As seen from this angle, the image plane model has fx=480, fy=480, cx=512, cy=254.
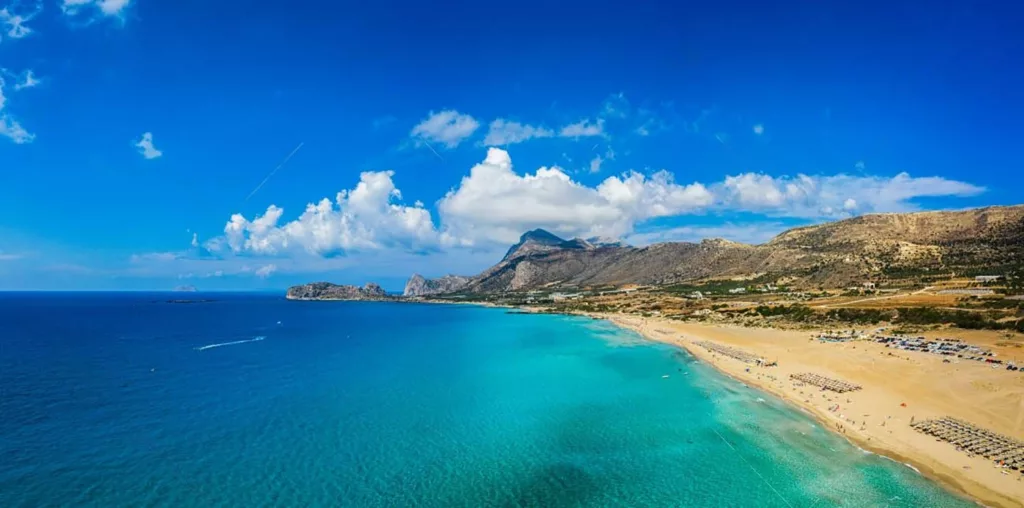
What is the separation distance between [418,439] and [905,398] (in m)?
39.6

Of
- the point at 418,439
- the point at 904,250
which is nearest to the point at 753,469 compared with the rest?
the point at 418,439

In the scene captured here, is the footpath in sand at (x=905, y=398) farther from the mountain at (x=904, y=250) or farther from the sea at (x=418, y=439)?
the mountain at (x=904, y=250)

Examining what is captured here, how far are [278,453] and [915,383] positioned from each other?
53.4 meters

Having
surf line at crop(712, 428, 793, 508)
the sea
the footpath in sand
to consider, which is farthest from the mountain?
surf line at crop(712, 428, 793, 508)

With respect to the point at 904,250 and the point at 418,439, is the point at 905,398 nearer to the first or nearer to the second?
the point at 418,439

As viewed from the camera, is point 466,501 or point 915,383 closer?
point 466,501

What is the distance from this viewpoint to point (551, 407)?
1722 inches

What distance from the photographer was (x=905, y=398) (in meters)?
39.7

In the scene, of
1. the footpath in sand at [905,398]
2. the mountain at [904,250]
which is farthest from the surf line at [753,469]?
the mountain at [904,250]

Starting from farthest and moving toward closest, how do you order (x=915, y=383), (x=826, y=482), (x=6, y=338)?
1. (x=6, y=338)
2. (x=915, y=383)
3. (x=826, y=482)

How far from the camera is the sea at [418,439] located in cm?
2539

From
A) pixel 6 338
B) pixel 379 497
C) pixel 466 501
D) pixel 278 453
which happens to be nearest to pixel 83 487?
pixel 278 453

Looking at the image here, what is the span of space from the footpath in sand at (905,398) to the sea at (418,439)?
193 centimetres

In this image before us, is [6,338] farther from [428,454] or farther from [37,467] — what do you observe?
[428,454]
